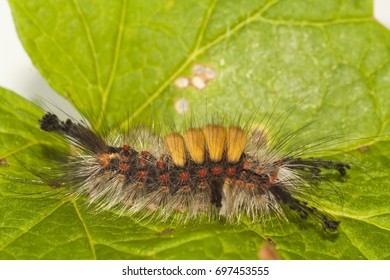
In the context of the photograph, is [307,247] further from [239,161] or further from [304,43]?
[304,43]

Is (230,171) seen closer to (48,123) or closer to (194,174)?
(194,174)

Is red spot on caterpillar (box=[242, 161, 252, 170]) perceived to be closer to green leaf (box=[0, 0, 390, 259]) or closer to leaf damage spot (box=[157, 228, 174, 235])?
green leaf (box=[0, 0, 390, 259])

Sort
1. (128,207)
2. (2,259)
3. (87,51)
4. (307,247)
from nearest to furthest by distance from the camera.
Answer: (2,259) → (307,247) → (128,207) → (87,51)

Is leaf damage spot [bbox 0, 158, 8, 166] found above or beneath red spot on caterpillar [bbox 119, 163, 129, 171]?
beneath

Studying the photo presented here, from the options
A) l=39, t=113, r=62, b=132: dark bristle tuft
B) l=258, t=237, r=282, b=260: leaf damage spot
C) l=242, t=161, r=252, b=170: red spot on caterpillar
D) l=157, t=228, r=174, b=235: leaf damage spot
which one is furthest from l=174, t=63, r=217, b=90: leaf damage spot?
l=258, t=237, r=282, b=260: leaf damage spot

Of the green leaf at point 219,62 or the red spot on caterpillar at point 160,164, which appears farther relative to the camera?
the green leaf at point 219,62

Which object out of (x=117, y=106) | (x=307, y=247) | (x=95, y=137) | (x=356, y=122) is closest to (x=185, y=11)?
(x=117, y=106)

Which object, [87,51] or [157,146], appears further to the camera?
[87,51]

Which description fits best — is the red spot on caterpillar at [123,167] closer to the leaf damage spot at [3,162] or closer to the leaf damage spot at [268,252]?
the leaf damage spot at [3,162]

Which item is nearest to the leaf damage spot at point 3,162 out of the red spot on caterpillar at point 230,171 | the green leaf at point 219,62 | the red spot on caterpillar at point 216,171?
the green leaf at point 219,62
